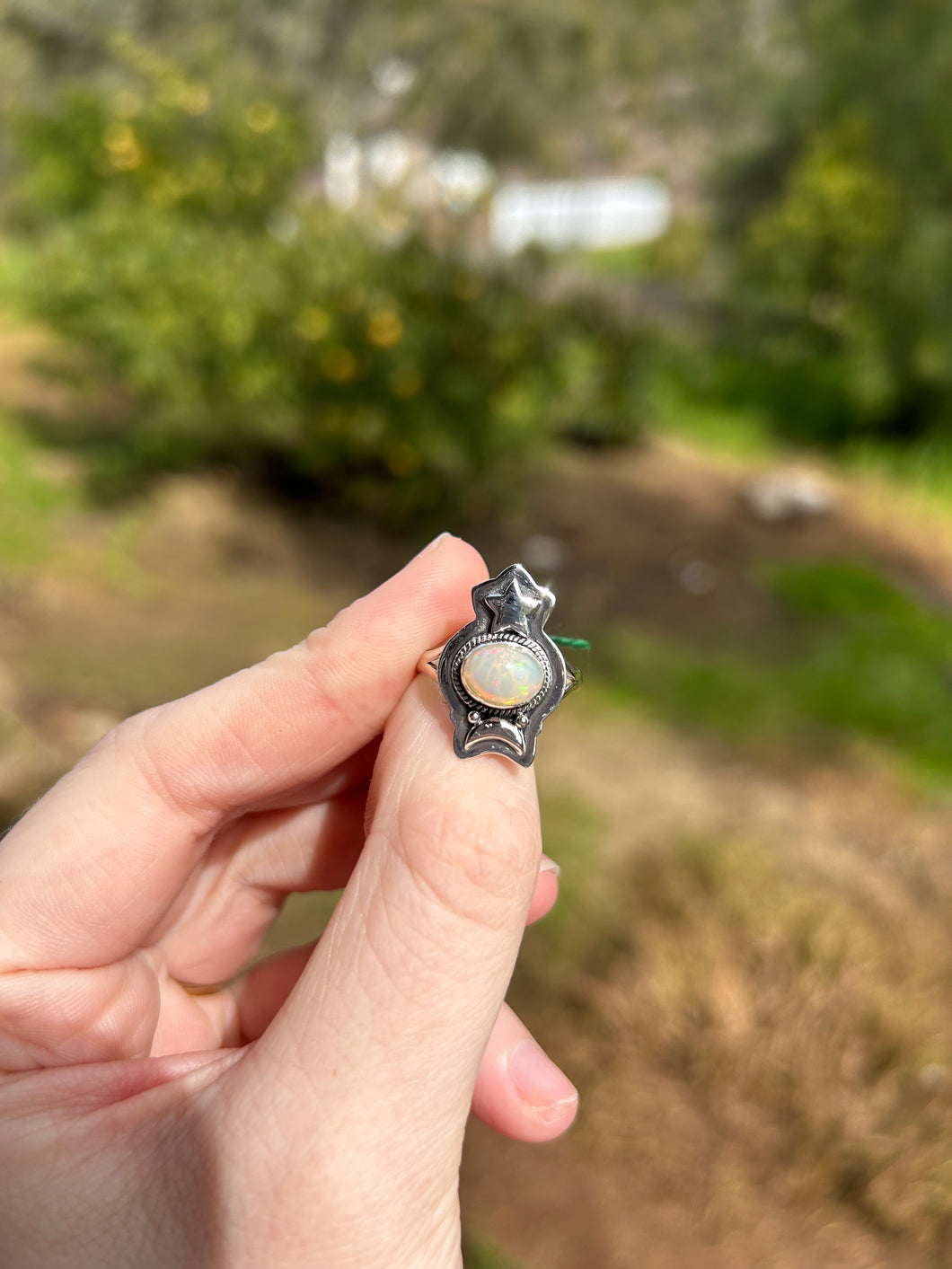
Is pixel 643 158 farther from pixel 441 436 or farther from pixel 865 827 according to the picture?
pixel 865 827

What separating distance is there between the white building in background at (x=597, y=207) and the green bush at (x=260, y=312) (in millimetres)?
12914

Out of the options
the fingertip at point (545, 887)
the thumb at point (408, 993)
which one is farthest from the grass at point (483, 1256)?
the thumb at point (408, 993)

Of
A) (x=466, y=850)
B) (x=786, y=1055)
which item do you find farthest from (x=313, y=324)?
(x=466, y=850)

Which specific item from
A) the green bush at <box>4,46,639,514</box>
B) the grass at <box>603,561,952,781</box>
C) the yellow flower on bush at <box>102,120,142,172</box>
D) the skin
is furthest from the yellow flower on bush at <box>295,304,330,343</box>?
the skin

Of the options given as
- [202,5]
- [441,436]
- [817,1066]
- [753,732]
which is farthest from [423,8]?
[817,1066]

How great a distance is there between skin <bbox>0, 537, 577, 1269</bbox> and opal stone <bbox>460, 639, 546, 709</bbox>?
0.10 metres

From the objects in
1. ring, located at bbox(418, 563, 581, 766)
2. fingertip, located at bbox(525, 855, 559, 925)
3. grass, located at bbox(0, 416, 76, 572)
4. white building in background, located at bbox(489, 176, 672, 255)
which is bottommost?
white building in background, located at bbox(489, 176, 672, 255)

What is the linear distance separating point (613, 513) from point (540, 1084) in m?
6.64

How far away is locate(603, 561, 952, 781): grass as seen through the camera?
17.2ft

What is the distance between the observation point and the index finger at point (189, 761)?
56.6 inches

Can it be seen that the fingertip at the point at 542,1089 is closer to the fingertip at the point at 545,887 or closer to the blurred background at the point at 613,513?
the fingertip at the point at 545,887

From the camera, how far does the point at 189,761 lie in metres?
1.50

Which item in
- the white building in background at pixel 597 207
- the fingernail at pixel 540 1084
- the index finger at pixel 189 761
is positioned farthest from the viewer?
the white building in background at pixel 597 207

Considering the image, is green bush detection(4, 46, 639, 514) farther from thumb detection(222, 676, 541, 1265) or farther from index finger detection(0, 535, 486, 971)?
thumb detection(222, 676, 541, 1265)
